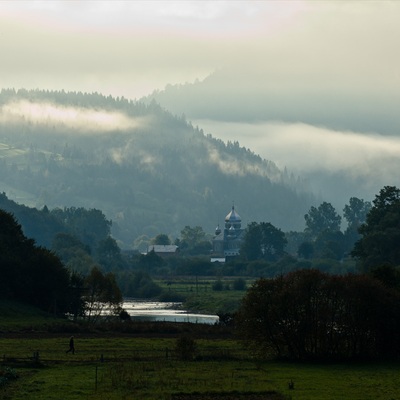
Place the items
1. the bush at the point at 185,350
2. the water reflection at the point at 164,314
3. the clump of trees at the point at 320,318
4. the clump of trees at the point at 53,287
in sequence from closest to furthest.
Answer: the bush at the point at 185,350 → the clump of trees at the point at 320,318 → the clump of trees at the point at 53,287 → the water reflection at the point at 164,314

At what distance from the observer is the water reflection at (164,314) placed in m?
150

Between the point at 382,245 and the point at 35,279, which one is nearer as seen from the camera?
the point at 35,279

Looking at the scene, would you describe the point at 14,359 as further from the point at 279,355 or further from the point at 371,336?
the point at 371,336

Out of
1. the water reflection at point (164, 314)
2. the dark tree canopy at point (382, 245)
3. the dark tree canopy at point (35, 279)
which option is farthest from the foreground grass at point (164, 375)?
the dark tree canopy at point (382, 245)

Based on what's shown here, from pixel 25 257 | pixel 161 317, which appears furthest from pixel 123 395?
pixel 161 317

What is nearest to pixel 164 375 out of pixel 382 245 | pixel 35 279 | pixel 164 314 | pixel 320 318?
pixel 320 318

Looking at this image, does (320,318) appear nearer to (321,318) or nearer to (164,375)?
(321,318)

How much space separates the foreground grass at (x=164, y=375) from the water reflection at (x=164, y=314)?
55556 millimetres

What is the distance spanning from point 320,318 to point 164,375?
62.3ft

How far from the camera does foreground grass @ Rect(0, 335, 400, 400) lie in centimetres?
6675

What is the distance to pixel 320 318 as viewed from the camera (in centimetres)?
8931

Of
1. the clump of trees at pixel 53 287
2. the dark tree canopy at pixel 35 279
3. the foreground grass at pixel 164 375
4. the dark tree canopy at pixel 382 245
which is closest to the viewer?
the foreground grass at pixel 164 375

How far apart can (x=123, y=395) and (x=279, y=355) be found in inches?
998

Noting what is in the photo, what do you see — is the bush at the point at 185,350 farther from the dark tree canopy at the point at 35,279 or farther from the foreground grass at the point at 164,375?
the dark tree canopy at the point at 35,279
